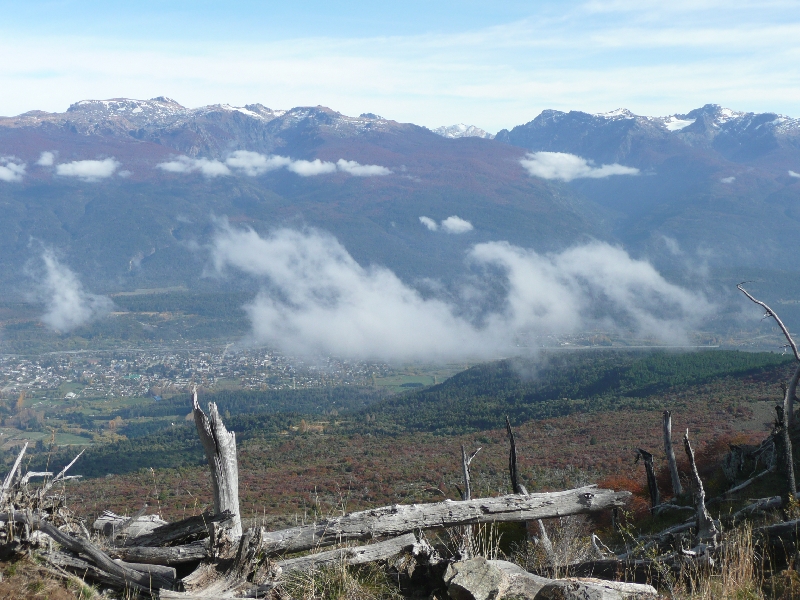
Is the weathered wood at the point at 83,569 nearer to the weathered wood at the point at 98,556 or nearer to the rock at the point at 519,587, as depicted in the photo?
the weathered wood at the point at 98,556

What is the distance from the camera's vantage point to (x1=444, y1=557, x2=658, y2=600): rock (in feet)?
18.0

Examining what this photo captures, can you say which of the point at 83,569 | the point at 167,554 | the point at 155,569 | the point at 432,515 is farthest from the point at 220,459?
the point at 432,515

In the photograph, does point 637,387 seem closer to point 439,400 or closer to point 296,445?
point 439,400

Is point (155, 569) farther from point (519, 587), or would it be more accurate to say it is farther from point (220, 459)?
point (519, 587)

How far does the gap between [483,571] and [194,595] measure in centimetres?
241

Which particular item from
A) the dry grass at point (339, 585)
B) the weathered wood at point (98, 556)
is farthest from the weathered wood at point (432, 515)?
the weathered wood at point (98, 556)

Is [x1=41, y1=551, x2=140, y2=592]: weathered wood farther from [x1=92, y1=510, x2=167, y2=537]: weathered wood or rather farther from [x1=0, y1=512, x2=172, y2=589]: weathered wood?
[x1=92, y1=510, x2=167, y2=537]: weathered wood

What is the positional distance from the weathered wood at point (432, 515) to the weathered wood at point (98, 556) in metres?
1.09

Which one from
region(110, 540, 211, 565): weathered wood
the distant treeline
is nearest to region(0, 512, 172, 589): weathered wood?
region(110, 540, 211, 565): weathered wood

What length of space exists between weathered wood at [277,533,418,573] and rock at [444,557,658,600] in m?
0.81

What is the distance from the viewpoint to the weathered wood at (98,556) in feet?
17.8

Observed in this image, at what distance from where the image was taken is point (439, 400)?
11156 centimetres

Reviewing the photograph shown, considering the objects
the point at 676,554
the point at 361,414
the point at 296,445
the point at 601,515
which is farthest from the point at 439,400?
the point at 676,554

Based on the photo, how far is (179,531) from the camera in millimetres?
6098
